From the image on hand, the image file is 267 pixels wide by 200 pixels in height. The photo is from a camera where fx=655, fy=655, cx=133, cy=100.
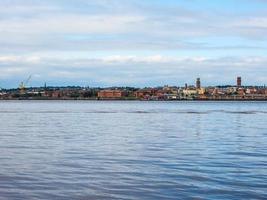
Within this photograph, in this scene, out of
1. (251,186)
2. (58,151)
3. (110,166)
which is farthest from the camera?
(58,151)

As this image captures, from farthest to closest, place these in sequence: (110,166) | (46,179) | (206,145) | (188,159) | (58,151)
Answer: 1. (206,145)
2. (58,151)
3. (188,159)
4. (110,166)
5. (46,179)

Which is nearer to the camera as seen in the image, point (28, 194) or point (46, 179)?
point (28, 194)

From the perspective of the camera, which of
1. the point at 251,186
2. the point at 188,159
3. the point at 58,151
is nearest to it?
the point at 251,186

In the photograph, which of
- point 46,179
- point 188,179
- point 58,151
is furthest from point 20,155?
point 188,179

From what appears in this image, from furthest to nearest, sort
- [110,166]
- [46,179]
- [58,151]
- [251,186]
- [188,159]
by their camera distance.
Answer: [58,151] → [188,159] → [110,166] → [46,179] → [251,186]

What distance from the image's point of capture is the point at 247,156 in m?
23.0

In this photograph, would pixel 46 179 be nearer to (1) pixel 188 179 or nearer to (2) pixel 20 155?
(1) pixel 188 179

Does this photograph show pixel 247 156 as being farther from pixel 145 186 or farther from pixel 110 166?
pixel 145 186

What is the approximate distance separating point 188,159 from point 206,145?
684 cm

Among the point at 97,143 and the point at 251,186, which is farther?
the point at 97,143

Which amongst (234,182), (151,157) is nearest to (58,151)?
(151,157)

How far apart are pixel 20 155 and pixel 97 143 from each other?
22.3 ft

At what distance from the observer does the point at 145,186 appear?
1550cm

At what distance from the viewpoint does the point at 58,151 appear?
24828 millimetres
